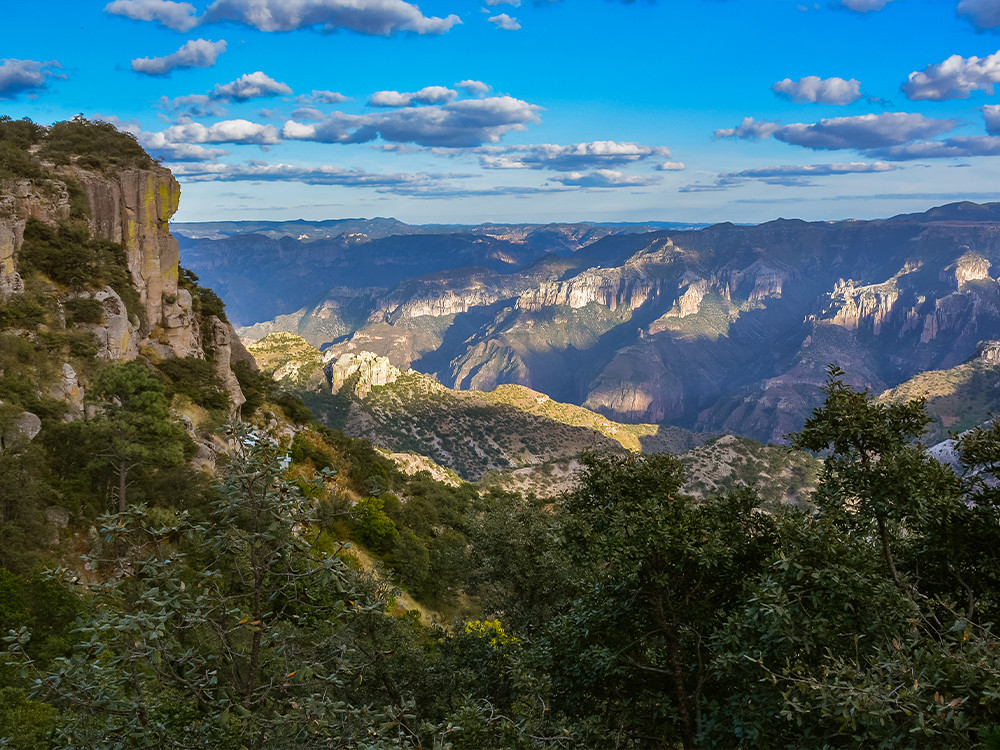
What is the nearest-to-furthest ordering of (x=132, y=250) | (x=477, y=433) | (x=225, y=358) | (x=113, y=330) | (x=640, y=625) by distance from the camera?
1. (x=640, y=625)
2. (x=113, y=330)
3. (x=132, y=250)
4. (x=225, y=358)
5. (x=477, y=433)

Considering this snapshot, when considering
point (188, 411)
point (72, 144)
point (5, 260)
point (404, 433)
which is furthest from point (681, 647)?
point (404, 433)

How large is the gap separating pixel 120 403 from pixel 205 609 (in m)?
26.6

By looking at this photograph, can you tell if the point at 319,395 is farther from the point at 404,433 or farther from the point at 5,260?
the point at 5,260

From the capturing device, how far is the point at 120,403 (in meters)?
30.1

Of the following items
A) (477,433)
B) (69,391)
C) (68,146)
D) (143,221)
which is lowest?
(477,433)

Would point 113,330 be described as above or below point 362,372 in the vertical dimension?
above

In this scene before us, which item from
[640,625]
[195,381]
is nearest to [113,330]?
[195,381]

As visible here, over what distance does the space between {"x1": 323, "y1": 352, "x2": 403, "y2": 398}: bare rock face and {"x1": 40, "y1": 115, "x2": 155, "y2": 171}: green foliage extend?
111 metres

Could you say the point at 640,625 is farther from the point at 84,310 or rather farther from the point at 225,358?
the point at 225,358

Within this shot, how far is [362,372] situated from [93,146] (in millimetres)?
121488

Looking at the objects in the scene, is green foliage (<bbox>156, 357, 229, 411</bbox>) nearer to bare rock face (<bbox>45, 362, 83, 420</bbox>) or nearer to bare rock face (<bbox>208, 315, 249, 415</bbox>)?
bare rock face (<bbox>208, 315, 249, 415</bbox>)

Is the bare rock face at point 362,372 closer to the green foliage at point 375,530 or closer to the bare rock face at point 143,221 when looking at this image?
Result: the bare rock face at point 143,221

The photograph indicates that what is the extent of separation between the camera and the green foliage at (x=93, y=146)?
47031mm

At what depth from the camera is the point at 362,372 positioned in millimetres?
169125
